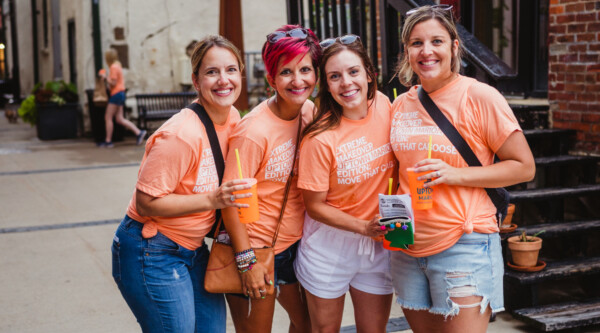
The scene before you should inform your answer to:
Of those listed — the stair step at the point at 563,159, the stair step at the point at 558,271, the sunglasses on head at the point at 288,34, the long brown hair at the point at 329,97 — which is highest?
the sunglasses on head at the point at 288,34

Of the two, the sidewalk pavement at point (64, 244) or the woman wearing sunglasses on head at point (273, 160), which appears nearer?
the woman wearing sunglasses on head at point (273, 160)

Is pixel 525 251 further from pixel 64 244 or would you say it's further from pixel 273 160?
pixel 64 244

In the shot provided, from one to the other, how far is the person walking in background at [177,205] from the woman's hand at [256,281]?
0.67 ft

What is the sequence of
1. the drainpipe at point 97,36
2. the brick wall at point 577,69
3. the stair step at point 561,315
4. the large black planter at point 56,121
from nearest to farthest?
1. the stair step at point 561,315
2. the brick wall at point 577,69
3. the drainpipe at point 97,36
4. the large black planter at point 56,121

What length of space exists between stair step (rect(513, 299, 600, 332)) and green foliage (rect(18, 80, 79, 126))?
11464 mm

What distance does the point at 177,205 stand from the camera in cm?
242

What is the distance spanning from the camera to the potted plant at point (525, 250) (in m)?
4.13

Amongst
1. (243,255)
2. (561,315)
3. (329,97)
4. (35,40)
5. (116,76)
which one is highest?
(35,40)

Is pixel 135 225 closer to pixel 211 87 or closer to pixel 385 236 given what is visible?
pixel 211 87

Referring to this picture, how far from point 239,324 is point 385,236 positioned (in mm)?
771

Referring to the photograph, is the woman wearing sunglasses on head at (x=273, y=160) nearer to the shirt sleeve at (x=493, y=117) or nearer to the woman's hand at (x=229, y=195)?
the woman's hand at (x=229, y=195)

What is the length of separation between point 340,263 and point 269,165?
51 centimetres

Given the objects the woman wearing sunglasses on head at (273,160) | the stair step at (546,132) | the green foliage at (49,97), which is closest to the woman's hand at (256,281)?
the woman wearing sunglasses on head at (273,160)

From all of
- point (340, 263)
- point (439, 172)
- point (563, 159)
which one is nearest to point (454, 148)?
point (439, 172)
